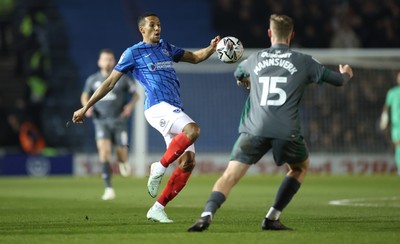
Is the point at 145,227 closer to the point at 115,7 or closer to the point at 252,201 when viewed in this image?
the point at 252,201

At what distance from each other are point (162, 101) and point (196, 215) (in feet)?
5.28

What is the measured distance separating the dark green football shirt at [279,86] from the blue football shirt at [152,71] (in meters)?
2.09

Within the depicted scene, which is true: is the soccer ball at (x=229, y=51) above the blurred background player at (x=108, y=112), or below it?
above

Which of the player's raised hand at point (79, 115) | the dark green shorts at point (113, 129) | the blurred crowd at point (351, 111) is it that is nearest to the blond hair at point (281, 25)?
the player's raised hand at point (79, 115)

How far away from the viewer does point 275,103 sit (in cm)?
852

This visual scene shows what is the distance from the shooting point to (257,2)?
28.5 meters

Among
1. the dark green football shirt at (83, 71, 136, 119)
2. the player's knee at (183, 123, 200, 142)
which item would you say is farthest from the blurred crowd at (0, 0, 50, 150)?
the player's knee at (183, 123, 200, 142)

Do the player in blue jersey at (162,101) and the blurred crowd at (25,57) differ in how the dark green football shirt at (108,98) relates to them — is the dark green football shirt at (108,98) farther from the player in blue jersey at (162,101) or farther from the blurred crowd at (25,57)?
the blurred crowd at (25,57)

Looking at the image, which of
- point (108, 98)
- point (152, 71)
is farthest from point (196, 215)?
point (108, 98)

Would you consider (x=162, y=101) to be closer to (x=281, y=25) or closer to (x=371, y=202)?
(x=281, y=25)

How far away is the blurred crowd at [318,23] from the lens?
2792 centimetres

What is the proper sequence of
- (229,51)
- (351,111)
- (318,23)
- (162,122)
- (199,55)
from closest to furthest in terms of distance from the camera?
(229,51), (162,122), (199,55), (351,111), (318,23)

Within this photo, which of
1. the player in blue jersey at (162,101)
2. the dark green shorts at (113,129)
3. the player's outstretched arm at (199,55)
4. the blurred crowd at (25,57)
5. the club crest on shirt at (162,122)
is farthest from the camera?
the blurred crowd at (25,57)

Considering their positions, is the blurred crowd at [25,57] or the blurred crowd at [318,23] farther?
the blurred crowd at [318,23]
